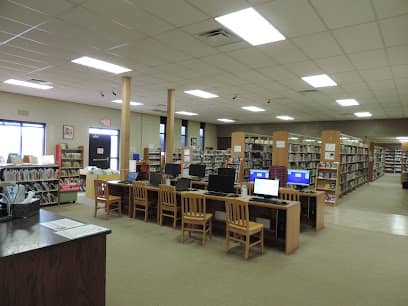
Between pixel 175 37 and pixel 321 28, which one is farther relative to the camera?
pixel 175 37

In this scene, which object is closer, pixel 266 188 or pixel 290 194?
pixel 266 188

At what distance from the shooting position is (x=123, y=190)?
7.30m

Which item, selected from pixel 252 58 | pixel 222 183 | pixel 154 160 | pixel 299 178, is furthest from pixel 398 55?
pixel 154 160

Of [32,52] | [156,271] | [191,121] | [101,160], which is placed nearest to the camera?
[156,271]

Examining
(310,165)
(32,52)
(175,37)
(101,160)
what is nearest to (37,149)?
(101,160)

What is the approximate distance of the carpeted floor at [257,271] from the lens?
312cm

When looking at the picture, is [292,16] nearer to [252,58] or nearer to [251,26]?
[251,26]

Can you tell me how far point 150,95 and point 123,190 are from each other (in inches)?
129

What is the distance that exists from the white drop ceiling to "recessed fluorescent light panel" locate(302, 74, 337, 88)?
0.18m

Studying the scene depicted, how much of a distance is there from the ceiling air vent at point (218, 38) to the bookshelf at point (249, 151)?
5.39 m

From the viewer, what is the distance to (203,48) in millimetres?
4785

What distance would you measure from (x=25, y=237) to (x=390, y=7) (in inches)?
170

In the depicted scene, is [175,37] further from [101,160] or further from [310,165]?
[310,165]

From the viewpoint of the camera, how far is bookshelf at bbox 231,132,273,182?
967cm
